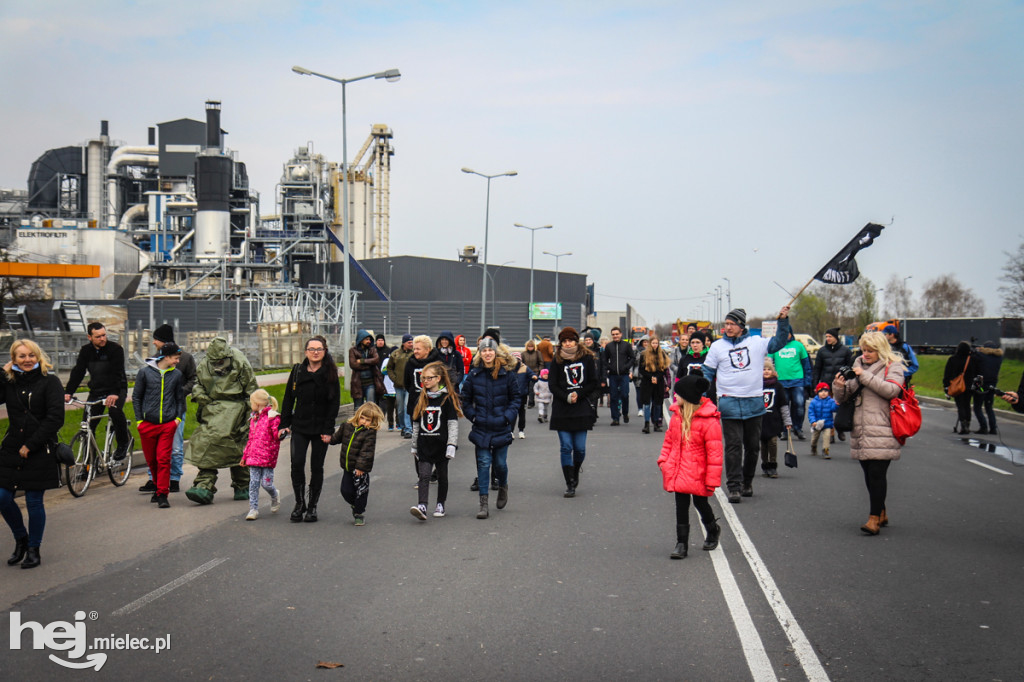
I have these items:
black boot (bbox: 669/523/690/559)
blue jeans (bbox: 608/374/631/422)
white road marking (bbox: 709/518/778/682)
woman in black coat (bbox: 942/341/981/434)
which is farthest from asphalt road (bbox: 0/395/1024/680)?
blue jeans (bbox: 608/374/631/422)

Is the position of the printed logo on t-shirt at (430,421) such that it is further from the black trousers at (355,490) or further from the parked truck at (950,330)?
the parked truck at (950,330)

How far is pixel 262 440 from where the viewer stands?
29.9 ft

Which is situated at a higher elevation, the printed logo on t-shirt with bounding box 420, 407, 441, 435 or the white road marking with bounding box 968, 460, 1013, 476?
the printed logo on t-shirt with bounding box 420, 407, 441, 435

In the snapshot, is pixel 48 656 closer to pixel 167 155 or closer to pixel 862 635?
pixel 862 635

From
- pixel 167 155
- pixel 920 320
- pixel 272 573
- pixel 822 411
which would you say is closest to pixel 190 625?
pixel 272 573

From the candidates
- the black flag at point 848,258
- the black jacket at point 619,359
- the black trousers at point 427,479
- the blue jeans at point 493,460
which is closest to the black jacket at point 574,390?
the blue jeans at point 493,460

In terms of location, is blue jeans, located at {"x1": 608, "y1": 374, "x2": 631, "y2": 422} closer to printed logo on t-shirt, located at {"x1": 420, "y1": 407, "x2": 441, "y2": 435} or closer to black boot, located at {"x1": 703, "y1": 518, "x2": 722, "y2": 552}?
printed logo on t-shirt, located at {"x1": 420, "y1": 407, "x2": 441, "y2": 435}

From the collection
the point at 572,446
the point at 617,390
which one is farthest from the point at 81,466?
the point at 617,390

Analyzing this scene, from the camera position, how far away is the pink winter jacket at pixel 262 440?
9070mm

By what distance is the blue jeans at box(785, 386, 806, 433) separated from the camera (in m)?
15.0

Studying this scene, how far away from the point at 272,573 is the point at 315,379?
8.69 feet

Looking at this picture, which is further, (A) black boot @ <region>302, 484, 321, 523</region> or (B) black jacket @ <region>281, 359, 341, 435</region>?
(B) black jacket @ <region>281, 359, 341, 435</region>

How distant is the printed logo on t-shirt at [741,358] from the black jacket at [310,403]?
3.95 metres

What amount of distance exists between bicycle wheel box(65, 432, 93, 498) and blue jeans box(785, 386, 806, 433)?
9991 mm
